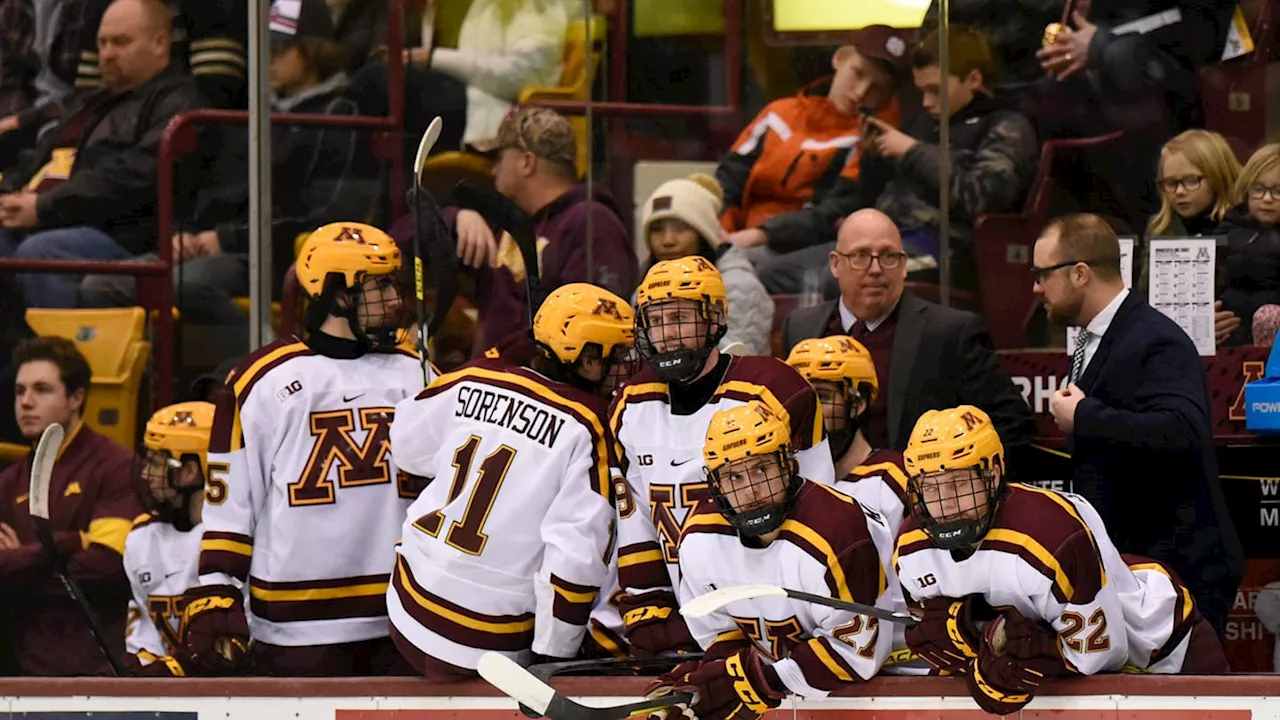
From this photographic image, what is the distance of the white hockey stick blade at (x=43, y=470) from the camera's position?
197 inches

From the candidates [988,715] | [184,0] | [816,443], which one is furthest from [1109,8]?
[184,0]

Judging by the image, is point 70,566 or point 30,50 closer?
point 70,566

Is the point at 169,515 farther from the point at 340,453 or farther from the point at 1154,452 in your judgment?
the point at 1154,452

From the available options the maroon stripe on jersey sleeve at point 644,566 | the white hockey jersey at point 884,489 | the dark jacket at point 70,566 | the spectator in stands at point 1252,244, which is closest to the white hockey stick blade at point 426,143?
the dark jacket at point 70,566

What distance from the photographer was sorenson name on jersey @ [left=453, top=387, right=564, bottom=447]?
4.25m

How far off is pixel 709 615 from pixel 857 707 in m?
0.35

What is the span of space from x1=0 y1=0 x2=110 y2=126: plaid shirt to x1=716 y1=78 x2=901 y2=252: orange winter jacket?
2.13 m

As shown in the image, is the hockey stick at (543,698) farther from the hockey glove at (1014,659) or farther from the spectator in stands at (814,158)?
the spectator in stands at (814,158)

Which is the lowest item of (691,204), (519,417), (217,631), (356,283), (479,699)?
(479,699)

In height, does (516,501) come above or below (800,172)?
below

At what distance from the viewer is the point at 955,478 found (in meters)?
3.73

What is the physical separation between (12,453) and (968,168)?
9.20 feet

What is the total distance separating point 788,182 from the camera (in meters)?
5.48

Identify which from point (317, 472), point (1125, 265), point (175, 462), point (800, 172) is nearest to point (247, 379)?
point (317, 472)
